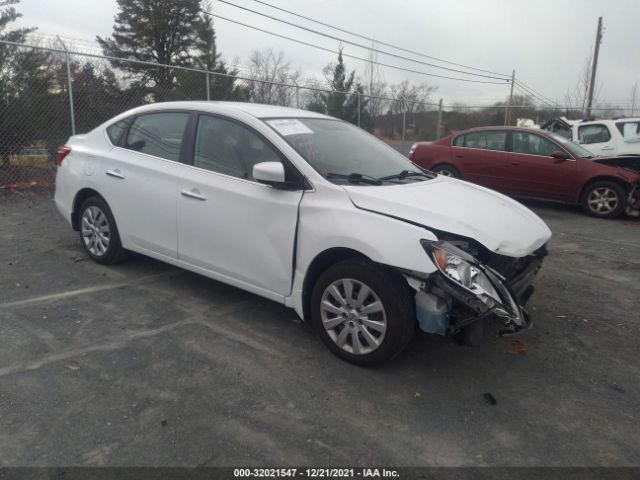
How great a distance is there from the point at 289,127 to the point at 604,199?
23.2ft

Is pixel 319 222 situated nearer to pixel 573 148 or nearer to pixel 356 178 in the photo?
pixel 356 178

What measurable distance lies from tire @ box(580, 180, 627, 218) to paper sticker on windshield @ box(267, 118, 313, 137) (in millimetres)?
6782

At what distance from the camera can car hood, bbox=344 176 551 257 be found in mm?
3043

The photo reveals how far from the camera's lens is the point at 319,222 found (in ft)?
10.7

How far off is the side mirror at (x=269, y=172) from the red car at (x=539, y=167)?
7.13m

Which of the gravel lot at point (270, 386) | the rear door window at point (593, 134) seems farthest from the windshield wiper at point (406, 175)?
the rear door window at point (593, 134)

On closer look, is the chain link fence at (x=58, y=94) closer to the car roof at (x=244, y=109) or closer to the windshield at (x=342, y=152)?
the car roof at (x=244, y=109)

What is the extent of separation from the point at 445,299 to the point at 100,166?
3.60m

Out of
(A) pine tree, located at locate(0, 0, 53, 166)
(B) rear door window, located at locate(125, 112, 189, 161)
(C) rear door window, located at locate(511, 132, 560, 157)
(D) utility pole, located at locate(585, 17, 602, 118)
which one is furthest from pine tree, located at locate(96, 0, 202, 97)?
(B) rear door window, located at locate(125, 112, 189, 161)

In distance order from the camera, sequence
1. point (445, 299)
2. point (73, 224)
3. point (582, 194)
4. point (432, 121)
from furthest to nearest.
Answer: point (432, 121), point (582, 194), point (73, 224), point (445, 299)

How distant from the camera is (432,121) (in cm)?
1916

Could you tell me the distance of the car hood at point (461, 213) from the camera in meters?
3.04

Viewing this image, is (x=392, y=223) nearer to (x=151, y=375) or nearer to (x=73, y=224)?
(x=151, y=375)

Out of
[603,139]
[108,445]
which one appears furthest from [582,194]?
[108,445]
